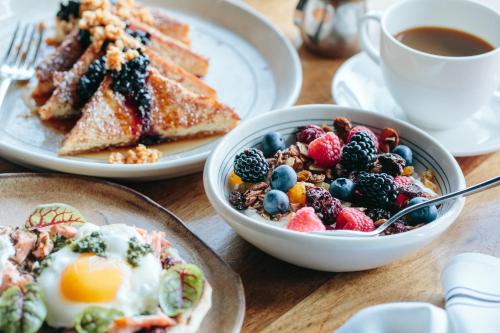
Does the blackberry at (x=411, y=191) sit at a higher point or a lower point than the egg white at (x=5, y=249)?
higher

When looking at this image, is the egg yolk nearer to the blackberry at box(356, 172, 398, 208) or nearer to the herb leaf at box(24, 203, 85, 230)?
the herb leaf at box(24, 203, 85, 230)

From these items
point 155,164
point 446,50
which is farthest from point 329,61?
point 155,164

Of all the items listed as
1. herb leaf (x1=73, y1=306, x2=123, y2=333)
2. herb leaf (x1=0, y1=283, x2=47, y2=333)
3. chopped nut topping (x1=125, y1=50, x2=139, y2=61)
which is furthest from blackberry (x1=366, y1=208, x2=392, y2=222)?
chopped nut topping (x1=125, y1=50, x2=139, y2=61)

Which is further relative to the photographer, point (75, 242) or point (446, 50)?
point (446, 50)

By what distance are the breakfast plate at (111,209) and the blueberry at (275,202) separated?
172 millimetres

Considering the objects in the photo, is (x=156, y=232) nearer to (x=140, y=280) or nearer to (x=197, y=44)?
(x=140, y=280)

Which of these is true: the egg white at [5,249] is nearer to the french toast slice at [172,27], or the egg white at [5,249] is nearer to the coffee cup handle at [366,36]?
the french toast slice at [172,27]

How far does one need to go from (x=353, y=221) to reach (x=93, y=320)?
2.05ft

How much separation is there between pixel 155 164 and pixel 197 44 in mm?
861

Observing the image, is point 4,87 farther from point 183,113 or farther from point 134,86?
point 183,113

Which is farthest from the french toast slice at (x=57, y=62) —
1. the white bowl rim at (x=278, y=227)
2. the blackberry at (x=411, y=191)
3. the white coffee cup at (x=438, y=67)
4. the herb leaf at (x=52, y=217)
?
the blackberry at (x=411, y=191)

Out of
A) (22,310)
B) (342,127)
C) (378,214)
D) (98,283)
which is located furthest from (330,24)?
(22,310)

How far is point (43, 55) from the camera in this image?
96.7 inches

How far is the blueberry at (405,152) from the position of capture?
1771 mm
